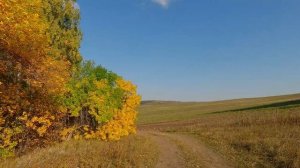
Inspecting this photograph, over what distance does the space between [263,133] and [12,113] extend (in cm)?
1978

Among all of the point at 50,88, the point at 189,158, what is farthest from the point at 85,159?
the point at 189,158

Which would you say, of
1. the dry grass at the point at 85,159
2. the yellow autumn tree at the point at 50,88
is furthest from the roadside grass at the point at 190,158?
the yellow autumn tree at the point at 50,88

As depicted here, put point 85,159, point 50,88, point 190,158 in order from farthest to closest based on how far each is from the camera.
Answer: point 50,88 → point 190,158 → point 85,159

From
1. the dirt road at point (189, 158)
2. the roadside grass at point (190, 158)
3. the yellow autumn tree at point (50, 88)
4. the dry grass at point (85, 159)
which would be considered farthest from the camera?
the yellow autumn tree at point (50, 88)

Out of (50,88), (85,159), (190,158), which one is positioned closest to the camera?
(85,159)

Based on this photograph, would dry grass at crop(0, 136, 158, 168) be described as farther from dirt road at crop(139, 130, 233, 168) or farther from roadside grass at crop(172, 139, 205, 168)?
roadside grass at crop(172, 139, 205, 168)

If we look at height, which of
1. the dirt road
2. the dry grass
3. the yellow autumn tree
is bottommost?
the dirt road

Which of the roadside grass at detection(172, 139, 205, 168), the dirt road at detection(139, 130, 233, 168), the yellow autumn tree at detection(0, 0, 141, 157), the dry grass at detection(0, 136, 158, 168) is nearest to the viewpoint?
the dry grass at detection(0, 136, 158, 168)

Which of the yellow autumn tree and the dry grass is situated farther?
the yellow autumn tree

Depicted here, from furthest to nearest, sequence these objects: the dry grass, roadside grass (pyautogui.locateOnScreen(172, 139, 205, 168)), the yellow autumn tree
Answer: the yellow autumn tree, roadside grass (pyautogui.locateOnScreen(172, 139, 205, 168)), the dry grass

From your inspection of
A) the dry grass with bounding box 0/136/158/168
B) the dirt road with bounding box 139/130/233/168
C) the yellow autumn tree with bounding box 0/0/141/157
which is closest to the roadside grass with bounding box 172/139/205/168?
the dirt road with bounding box 139/130/233/168

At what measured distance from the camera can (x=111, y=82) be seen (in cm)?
2984

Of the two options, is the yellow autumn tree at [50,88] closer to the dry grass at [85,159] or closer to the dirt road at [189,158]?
the dry grass at [85,159]

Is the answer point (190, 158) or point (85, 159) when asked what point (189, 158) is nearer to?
point (190, 158)
